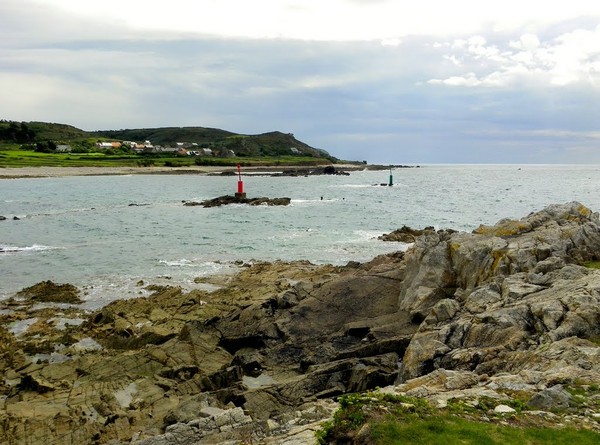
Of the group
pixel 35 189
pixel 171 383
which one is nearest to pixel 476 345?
pixel 171 383

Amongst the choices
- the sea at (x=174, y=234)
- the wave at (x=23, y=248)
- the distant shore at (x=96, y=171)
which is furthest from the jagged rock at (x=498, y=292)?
the distant shore at (x=96, y=171)

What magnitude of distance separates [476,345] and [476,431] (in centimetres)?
570

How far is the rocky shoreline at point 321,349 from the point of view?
1154 cm

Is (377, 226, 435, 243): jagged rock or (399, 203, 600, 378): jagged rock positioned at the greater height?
(399, 203, 600, 378): jagged rock

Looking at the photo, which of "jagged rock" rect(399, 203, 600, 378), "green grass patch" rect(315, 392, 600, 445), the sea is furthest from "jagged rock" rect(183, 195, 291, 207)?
"green grass patch" rect(315, 392, 600, 445)

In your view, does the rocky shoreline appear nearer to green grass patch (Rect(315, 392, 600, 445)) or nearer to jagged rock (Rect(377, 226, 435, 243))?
green grass patch (Rect(315, 392, 600, 445))

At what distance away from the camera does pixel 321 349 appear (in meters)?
18.2

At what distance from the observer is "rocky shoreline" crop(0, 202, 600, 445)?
37.9 feet

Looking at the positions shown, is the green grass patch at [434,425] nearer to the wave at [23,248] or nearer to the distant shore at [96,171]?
the wave at [23,248]

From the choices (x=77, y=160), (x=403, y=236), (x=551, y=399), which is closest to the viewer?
(x=551, y=399)

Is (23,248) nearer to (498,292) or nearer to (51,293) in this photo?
(51,293)

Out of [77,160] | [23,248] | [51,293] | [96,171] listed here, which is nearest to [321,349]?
[51,293]

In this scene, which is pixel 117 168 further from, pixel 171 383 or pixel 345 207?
pixel 171 383

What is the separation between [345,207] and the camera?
80188mm
